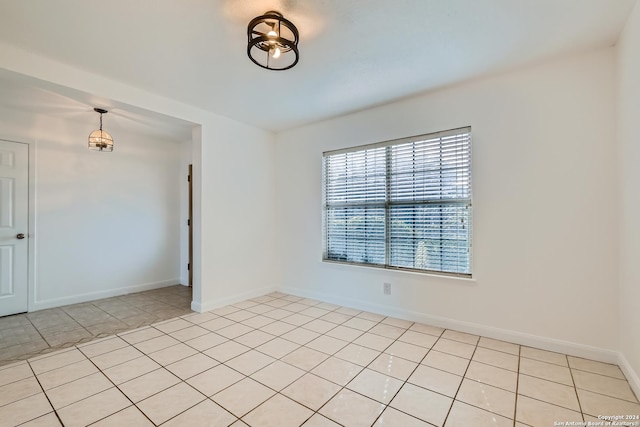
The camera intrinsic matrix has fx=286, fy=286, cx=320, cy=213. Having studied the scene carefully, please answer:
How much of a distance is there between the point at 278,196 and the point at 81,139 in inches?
113

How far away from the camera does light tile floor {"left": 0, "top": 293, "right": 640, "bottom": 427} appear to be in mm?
1727

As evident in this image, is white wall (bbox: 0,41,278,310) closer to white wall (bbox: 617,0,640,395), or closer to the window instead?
the window

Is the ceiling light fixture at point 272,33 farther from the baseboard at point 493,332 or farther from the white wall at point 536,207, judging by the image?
the baseboard at point 493,332

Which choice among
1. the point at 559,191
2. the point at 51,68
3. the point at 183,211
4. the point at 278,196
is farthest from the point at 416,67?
the point at 183,211

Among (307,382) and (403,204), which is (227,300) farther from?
(403,204)

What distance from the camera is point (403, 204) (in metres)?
3.37

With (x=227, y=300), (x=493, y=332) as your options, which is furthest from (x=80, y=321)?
(x=493, y=332)

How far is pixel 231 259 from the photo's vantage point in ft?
13.1

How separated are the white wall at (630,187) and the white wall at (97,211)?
573cm

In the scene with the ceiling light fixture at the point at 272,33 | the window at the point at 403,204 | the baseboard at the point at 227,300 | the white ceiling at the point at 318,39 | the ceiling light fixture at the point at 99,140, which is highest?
the white ceiling at the point at 318,39

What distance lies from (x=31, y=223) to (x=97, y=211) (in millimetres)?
717

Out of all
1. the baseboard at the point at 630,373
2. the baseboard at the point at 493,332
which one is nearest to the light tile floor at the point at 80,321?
the baseboard at the point at 493,332

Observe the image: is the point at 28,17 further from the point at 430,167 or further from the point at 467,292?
the point at 467,292

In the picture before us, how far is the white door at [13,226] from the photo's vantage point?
11.4ft
